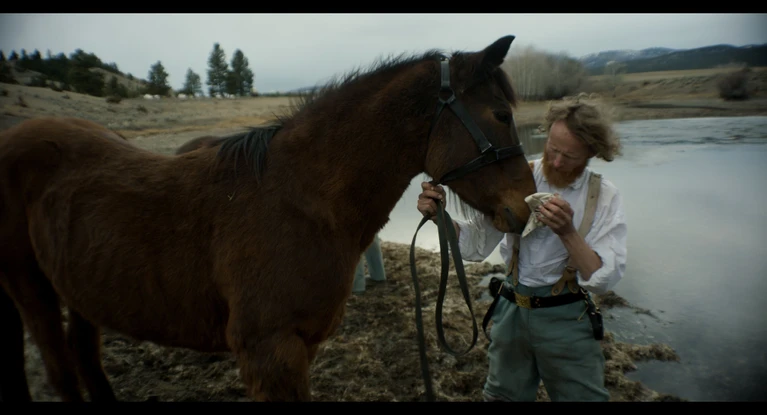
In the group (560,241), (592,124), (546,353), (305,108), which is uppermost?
(305,108)

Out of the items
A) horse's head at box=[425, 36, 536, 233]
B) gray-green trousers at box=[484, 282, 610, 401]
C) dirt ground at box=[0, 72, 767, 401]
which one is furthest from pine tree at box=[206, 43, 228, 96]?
gray-green trousers at box=[484, 282, 610, 401]

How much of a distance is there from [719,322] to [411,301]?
9.57 feet

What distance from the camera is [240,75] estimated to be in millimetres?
6184

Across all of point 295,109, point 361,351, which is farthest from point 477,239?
point 361,351

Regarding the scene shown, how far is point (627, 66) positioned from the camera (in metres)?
5.47

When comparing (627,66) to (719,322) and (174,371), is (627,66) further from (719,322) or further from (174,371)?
(174,371)

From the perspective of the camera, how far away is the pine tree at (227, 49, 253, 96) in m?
6.10

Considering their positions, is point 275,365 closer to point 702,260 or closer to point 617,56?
point 702,260

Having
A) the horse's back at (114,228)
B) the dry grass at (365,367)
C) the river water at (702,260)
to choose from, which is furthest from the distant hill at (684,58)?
the horse's back at (114,228)

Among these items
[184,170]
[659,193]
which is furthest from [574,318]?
[659,193]

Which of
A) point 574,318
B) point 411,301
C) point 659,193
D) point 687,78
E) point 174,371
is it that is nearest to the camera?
point 574,318

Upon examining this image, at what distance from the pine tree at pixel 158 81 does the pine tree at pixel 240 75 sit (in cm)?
113

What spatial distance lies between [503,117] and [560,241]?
2.52 ft
